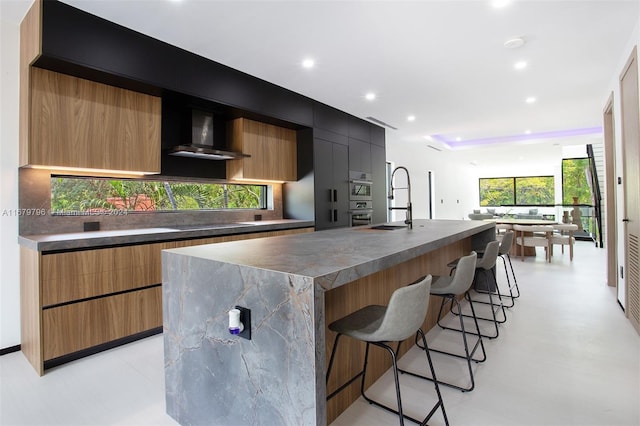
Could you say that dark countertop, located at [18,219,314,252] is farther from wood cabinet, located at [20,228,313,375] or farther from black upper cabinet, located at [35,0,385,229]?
black upper cabinet, located at [35,0,385,229]

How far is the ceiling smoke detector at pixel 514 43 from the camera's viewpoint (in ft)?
10.1

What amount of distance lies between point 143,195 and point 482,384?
345 cm

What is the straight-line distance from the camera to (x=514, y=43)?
3.15 meters

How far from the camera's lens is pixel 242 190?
4645 mm

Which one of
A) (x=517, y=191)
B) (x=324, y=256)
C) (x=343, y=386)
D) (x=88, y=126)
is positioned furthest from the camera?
(x=517, y=191)

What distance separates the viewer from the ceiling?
102 inches

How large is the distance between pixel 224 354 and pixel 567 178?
12.7 meters

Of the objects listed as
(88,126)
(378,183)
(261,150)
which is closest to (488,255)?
(261,150)

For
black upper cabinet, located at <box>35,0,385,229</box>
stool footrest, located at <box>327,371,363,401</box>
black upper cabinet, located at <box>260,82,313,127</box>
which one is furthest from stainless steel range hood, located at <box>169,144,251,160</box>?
stool footrest, located at <box>327,371,363,401</box>

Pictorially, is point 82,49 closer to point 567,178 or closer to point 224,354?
point 224,354

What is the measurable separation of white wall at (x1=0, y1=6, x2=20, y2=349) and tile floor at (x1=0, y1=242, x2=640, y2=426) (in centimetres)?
32

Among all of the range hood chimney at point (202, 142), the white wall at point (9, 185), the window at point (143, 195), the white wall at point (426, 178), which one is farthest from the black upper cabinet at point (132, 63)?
the white wall at point (426, 178)

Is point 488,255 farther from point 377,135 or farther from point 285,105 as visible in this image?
point 377,135

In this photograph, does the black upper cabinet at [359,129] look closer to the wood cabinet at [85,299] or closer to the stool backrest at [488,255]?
the stool backrest at [488,255]
